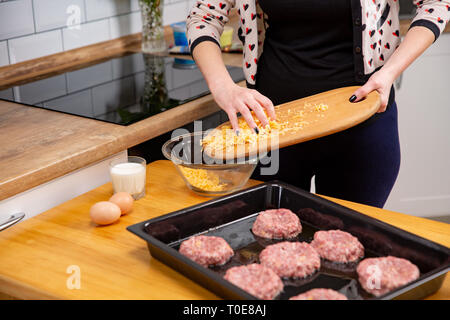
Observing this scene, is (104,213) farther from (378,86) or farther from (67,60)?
(67,60)

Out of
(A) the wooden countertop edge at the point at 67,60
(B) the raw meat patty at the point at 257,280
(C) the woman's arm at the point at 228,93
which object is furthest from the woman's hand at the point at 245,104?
(A) the wooden countertop edge at the point at 67,60

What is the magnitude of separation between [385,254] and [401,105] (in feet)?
5.28

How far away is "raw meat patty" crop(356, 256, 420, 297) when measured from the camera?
910 millimetres

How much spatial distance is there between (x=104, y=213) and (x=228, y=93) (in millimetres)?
411

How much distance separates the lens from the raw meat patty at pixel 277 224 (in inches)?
43.0

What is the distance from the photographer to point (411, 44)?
4.46ft

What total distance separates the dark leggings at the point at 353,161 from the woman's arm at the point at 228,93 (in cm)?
23

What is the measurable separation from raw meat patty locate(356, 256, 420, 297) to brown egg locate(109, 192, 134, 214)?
49 cm

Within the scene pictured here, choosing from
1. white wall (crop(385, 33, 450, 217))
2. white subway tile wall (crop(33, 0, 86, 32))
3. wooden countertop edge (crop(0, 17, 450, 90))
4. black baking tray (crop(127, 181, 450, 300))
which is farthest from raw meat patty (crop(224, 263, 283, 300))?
white wall (crop(385, 33, 450, 217))

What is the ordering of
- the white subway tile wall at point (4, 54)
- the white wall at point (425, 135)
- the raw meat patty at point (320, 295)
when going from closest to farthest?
the raw meat patty at point (320, 295) < the white subway tile wall at point (4, 54) < the white wall at point (425, 135)

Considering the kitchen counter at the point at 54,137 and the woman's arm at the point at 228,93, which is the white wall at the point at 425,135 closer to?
the kitchen counter at the point at 54,137

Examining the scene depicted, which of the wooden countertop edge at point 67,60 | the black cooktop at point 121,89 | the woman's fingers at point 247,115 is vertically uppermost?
the woman's fingers at point 247,115

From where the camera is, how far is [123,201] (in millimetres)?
1188
